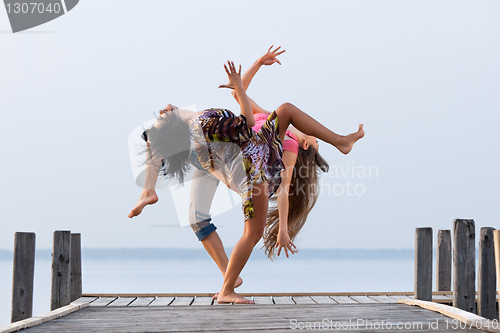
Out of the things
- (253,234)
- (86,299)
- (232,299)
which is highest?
(253,234)

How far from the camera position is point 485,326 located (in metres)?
3.33

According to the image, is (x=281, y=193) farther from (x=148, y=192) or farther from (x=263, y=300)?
(x=148, y=192)

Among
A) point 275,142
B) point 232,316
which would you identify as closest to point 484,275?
point 275,142

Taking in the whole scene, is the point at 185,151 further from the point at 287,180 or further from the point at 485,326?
the point at 485,326

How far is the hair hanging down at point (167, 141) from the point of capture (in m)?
4.97

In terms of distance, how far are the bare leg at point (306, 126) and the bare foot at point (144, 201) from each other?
1.39 m

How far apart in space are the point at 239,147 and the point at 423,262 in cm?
218

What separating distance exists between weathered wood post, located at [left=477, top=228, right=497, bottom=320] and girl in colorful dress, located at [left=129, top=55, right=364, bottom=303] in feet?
5.61

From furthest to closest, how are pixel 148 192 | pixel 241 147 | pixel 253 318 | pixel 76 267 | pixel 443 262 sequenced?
pixel 443 262 → pixel 76 267 → pixel 148 192 → pixel 241 147 → pixel 253 318

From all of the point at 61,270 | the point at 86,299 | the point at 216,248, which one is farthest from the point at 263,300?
the point at 61,270

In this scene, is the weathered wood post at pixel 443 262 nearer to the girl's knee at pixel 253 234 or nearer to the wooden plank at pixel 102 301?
the girl's knee at pixel 253 234

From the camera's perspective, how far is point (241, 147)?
A: 15.7 feet

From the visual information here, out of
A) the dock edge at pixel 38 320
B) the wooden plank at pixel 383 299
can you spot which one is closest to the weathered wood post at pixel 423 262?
the wooden plank at pixel 383 299

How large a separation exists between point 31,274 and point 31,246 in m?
0.31
